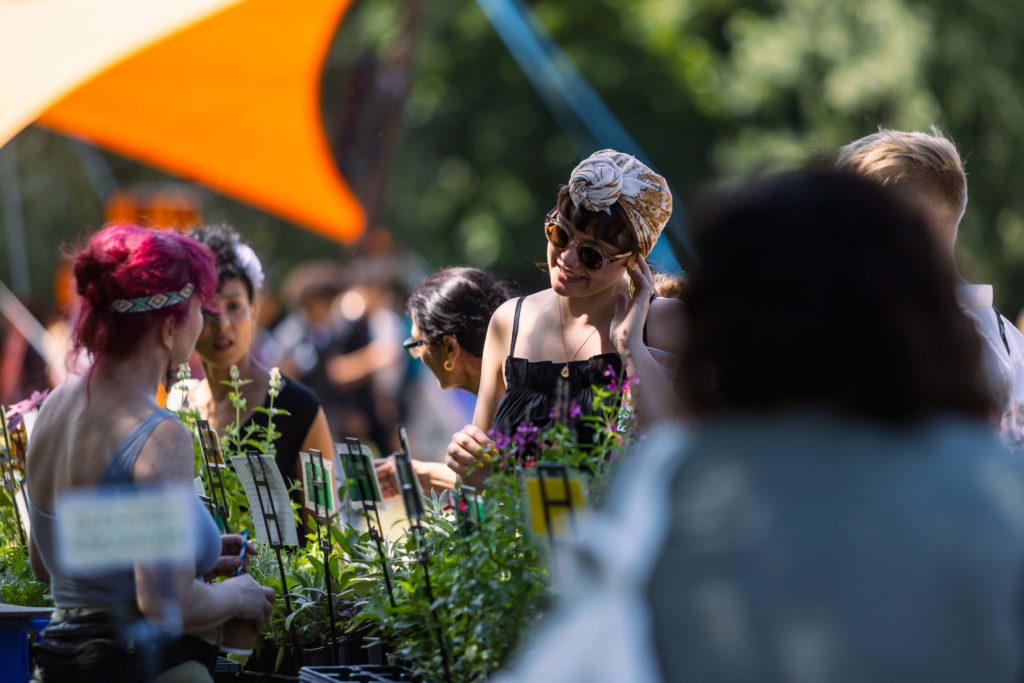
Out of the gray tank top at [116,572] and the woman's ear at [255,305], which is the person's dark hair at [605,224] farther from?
the woman's ear at [255,305]

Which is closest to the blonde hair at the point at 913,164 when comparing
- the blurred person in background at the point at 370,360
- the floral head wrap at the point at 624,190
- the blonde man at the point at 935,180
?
the blonde man at the point at 935,180

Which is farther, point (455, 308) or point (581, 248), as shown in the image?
point (455, 308)

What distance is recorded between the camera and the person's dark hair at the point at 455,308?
3900 millimetres

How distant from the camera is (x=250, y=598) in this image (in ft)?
8.84

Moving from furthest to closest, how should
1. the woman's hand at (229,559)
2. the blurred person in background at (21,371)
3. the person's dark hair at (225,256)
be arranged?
the blurred person in background at (21,371)
the person's dark hair at (225,256)
the woman's hand at (229,559)

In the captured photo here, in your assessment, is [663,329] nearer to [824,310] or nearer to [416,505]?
[416,505]

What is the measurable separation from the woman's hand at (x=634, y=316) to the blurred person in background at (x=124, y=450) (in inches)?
32.5

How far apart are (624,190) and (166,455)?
1150 mm

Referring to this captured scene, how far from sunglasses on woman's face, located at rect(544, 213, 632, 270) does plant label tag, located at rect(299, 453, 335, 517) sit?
0.70 metres

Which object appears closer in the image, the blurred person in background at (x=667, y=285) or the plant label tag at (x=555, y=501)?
the plant label tag at (x=555, y=501)

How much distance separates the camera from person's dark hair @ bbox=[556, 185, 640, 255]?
3.10 m

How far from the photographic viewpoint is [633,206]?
10.2ft

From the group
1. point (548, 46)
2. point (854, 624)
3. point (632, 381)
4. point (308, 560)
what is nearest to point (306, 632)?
point (308, 560)

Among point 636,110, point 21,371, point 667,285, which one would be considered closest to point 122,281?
point 667,285
